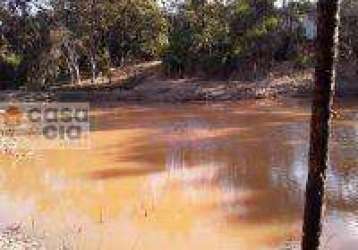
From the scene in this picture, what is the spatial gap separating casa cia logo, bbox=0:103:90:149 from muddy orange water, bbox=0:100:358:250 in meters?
0.87

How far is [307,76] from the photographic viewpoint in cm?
3072

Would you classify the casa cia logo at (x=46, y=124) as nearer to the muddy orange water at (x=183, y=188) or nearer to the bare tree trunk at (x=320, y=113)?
the muddy orange water at (x=183, y=188)

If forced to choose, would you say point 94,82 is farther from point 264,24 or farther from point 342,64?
Answer: point 342,64

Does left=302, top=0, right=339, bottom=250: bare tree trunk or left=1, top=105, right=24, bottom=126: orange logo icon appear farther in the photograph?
left=1, top=105, right=24, bottom=126: orange logo icon

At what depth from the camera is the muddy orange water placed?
39.5 ft

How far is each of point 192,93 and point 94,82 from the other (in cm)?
616

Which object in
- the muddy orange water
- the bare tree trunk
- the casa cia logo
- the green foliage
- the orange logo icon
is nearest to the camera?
the bare tree trunk

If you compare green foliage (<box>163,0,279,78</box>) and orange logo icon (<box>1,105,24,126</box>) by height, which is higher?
green foliage (<box>163,0,279,78</box>)

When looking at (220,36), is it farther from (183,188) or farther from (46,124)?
(183,188)

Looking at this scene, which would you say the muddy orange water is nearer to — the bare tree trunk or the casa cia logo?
the casa cia logo

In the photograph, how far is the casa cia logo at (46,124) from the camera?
72.1 feet

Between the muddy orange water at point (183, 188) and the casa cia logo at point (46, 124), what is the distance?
87cm

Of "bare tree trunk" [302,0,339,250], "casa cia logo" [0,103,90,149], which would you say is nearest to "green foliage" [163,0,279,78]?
"casa cia logo" [0,103,90,149]

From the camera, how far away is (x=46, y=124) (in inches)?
1040
